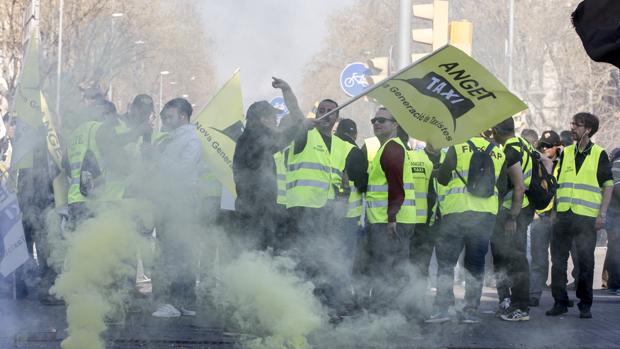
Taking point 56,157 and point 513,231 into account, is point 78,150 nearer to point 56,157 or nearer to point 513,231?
point 56,157

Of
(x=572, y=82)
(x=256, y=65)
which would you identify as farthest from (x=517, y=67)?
(x=256, y=65)

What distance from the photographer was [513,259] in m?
9.59

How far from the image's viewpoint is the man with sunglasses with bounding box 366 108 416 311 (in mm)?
8469

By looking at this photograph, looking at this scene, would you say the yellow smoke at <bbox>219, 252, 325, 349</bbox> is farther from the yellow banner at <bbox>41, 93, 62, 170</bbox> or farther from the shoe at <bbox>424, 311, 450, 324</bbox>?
the yellow banner at <bbox>41, 93, 62, 170</bbox>

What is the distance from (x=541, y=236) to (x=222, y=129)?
14.3 feet

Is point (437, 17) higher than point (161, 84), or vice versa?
point (437, 17)

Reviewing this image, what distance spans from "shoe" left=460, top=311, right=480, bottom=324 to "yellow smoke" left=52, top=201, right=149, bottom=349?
3545 millimetres

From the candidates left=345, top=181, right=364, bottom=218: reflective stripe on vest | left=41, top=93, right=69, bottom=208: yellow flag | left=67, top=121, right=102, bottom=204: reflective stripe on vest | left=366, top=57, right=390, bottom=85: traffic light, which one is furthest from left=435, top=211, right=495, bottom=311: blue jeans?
left=366, top=57, right=390, bottom=85: traffic light

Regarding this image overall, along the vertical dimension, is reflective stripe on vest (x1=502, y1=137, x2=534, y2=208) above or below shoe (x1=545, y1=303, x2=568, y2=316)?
above

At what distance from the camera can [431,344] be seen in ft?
25.4

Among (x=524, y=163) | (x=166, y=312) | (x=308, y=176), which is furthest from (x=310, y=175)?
(x=524, y=163)

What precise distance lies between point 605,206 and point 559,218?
0.44 metres

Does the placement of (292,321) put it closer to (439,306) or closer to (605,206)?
(439,306)

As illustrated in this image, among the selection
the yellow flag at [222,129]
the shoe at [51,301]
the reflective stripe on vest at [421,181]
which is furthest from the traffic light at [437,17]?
the shoe at [51,301]
